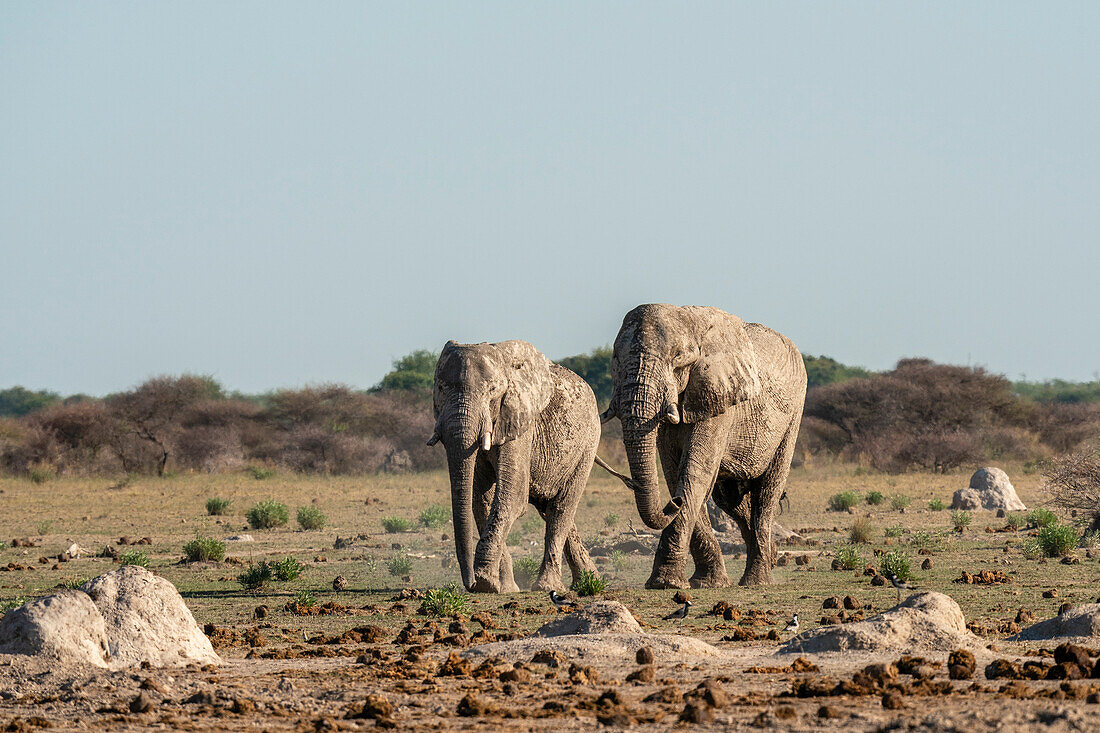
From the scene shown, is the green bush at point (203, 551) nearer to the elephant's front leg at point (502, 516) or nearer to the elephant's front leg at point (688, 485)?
the elephant's front leg at point (502, 516)

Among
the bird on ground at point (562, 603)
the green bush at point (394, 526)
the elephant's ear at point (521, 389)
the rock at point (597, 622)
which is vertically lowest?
the green bush at point (394, 526)

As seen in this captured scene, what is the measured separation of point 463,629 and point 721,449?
12.5ft

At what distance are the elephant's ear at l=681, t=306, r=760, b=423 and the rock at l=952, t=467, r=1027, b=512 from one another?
1375 cm

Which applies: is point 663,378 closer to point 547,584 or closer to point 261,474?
point 547,584

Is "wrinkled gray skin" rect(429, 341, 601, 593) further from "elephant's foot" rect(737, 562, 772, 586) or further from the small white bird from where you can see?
the small white bird

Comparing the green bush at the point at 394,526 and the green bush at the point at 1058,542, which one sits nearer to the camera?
the green bush at the point at 1058,542

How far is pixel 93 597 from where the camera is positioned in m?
9.41

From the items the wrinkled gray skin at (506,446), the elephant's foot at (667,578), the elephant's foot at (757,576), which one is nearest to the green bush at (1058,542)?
the elephant's foot at (757,576)

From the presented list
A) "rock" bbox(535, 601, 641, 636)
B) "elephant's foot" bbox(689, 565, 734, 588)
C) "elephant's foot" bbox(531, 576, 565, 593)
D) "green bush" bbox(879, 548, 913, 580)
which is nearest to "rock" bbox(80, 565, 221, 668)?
"rock" bbox(535, 601, 641, 636)

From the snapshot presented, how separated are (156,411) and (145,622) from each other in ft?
143

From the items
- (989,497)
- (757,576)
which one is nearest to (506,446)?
(757,576)

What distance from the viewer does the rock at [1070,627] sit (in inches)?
375

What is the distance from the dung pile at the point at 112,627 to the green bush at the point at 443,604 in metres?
2.85

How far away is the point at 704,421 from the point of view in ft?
43.8
